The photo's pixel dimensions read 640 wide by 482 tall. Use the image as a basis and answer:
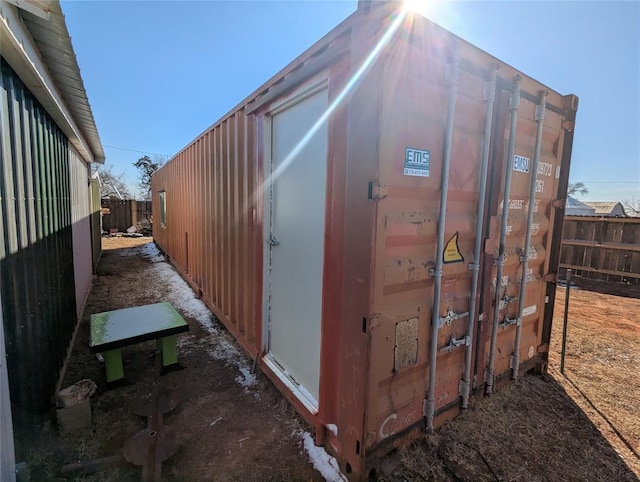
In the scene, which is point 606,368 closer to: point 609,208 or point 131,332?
point 131,332

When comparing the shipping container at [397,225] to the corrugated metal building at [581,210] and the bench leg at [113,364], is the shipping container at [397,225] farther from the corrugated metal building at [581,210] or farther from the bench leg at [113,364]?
the corrugated metal building at [581,210]

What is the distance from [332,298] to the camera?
6.40 feet

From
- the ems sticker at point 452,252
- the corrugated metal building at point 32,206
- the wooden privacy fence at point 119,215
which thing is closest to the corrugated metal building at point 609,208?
the ems sticker at point 452,252

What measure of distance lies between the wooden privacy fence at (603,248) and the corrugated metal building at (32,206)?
31.6 ft

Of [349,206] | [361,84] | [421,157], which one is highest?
[361,84]

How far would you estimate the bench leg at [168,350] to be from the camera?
10.1 feet

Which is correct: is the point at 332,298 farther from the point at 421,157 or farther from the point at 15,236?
the point at 15,236

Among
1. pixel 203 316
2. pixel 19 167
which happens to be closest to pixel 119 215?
pixel 203 316

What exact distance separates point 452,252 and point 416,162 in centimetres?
67

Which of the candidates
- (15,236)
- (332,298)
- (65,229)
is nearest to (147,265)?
(65,229)

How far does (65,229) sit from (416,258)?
389 cm

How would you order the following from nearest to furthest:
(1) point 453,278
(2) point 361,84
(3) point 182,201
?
1. (2) point 361,84
2. (1) point 453,278
3. (3) point 182,201

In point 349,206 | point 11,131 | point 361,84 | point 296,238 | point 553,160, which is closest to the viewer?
point 361,84

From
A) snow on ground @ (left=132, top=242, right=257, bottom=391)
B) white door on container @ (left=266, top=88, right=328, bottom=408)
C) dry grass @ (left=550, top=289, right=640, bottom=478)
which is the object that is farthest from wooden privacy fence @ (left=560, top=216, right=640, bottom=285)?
snow on ground @ (left=132, top=242, right=257, bottom=391)
